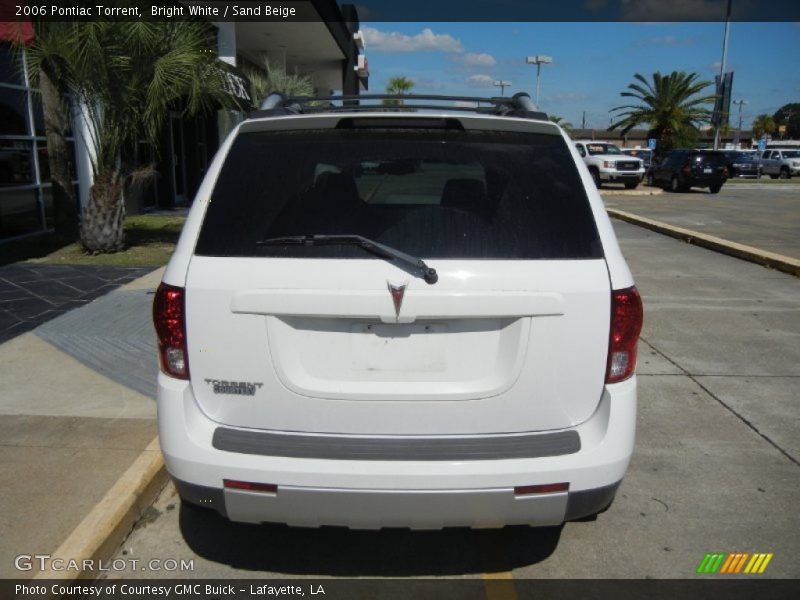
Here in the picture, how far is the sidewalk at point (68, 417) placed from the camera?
3.30 m

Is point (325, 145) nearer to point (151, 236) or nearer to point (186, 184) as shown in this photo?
point (151, 236)

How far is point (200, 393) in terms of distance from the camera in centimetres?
263

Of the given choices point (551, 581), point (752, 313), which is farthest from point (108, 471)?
point (752, 313)

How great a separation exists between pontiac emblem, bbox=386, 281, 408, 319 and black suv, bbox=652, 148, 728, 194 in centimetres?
2881

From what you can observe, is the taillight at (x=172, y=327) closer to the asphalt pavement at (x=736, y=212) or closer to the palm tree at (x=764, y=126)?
the asphalt pavement at (x=736, y=212)

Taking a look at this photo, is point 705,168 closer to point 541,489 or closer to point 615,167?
point 615,167

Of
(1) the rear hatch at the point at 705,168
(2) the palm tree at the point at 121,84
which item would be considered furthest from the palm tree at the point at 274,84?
(1) the rear hatch at the point at 705,168

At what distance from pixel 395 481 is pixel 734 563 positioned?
179 centimetres

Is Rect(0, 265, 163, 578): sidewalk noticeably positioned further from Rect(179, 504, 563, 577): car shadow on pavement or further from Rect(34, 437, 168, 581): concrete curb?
Rect(179, 504, 563, 577): car shadow on pavement

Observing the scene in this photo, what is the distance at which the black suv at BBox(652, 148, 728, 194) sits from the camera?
92.2 feet

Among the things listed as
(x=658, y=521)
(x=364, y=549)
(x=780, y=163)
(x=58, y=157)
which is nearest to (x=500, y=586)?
(x=364, y=549)

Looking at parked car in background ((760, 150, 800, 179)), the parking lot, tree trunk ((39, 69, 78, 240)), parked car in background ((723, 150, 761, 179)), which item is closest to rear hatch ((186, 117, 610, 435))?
the parking lot

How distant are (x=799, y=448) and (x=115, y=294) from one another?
6.49 metres

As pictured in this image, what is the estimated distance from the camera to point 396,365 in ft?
8.42
